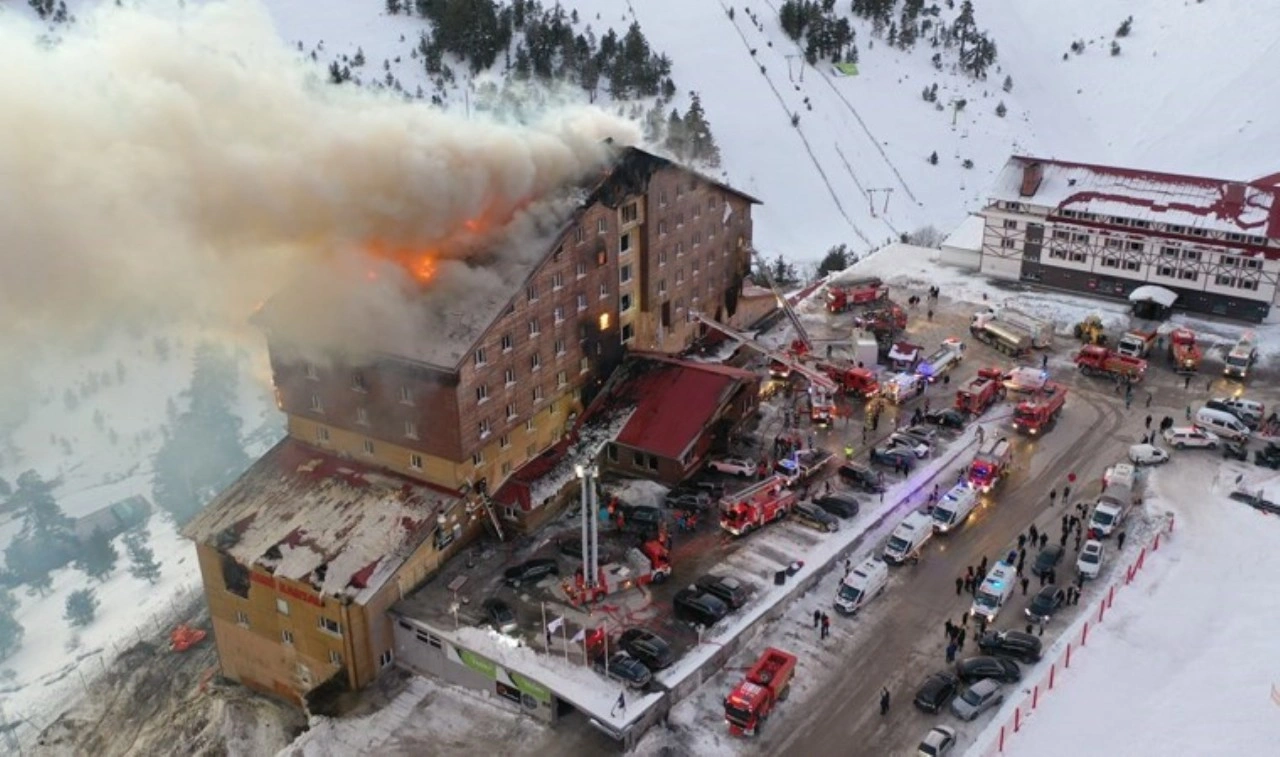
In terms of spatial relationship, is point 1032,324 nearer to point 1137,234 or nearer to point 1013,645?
point 1137,234

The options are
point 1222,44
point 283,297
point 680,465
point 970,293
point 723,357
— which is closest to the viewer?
point 283,297

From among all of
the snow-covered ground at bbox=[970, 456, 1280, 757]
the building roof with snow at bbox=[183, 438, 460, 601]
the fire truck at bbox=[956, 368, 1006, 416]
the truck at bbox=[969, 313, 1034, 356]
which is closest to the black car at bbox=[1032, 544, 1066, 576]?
the snow-covered ground at bbox=[970, 456, 1280, 757]

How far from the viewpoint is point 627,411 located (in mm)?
53000

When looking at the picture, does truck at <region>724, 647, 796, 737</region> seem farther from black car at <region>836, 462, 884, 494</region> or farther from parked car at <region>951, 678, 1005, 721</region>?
black car at <region>836, 462, 884, 494</region>

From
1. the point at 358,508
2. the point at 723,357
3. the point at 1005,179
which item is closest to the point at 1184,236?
the point at 1005,179

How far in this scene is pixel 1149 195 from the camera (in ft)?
241

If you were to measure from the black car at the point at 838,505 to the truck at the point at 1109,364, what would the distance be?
22.8 meters

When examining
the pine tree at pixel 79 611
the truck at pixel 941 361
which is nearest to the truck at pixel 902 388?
the truck at pixel 941 361

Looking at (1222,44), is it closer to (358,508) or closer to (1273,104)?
(1273,104)

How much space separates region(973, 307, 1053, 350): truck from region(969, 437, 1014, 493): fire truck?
1579 cm

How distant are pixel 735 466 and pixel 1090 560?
15.8 metres

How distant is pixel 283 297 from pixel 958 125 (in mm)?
103455

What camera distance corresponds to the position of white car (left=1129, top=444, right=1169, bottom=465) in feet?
177

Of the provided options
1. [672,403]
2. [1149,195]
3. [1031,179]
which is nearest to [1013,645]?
[672,403]
